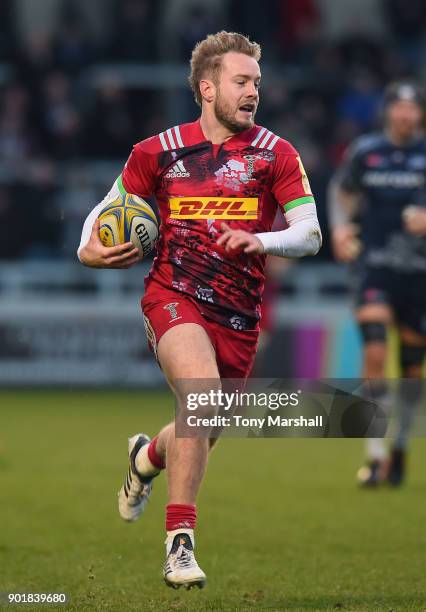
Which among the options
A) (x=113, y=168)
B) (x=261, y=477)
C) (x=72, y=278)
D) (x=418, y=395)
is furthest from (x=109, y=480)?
(x=113, y=168)

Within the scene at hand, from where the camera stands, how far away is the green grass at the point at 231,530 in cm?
546

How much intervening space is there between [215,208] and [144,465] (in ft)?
4.53

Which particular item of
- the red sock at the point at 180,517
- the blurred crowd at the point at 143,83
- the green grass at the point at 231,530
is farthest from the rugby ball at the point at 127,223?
the blurred crowd at the point at 143,83

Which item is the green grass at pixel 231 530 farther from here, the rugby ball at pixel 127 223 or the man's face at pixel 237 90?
the man's face at pixel 237 90

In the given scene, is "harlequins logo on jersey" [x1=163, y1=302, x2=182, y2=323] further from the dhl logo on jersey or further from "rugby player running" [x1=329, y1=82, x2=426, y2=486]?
"rugby player running" [x1=329, y1=82, x2=426, y2=486]

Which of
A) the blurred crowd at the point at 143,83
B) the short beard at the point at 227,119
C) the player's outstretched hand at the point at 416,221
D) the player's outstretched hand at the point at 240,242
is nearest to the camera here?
the player's outstretched hand at the point at 240,242

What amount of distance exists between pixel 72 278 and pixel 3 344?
1.59 m

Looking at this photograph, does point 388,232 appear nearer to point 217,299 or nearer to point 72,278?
point 217,299

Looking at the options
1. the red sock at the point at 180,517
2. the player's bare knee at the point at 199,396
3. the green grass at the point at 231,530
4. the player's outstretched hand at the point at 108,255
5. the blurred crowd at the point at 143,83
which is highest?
the blurred crowd at the point at 143,83

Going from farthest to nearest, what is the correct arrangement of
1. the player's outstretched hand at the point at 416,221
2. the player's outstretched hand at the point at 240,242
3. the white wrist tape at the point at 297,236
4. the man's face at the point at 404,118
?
the man's face at the point at 404,118 < the player's outstretched hand at the point at 416,221 < the white wrist tape at the point at 297,236 < the player's outstretched hand at the point at 240,242

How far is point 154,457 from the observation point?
6.05m

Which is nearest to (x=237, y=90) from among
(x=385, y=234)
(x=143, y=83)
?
(x=385, y=234)

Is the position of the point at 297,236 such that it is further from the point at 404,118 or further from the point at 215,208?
the point at 404,118

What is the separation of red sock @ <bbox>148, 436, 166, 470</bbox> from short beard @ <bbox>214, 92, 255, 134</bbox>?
1.49 metres
